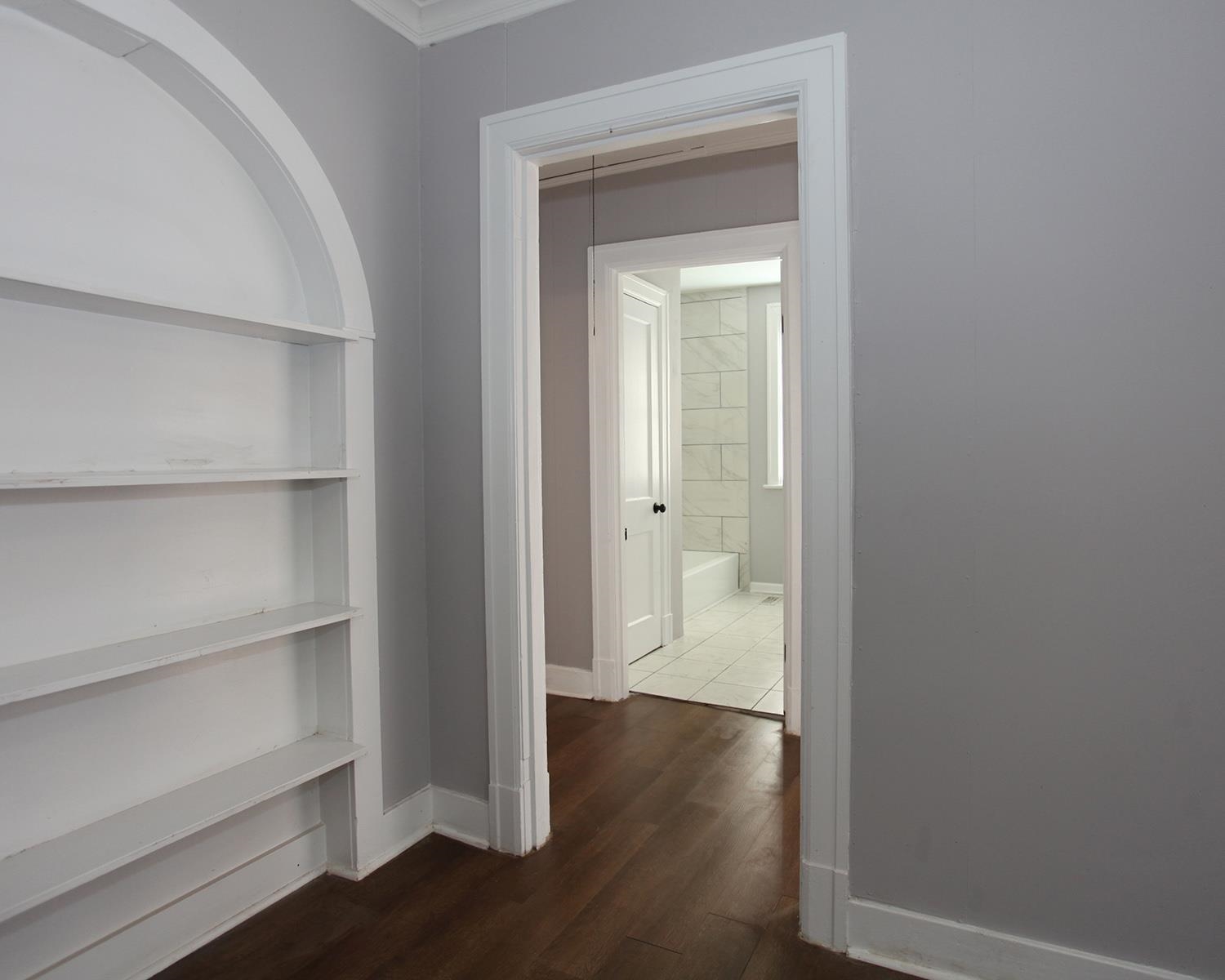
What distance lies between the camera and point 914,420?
197cm

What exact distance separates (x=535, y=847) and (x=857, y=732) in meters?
1.20

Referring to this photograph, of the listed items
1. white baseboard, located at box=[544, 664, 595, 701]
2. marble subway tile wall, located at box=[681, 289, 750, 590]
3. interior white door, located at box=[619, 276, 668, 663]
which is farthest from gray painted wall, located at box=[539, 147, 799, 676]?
marble subway tile wall, located at box=[681, 289, 750, 590]

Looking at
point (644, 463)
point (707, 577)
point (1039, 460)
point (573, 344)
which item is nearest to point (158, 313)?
point (1039, 460)

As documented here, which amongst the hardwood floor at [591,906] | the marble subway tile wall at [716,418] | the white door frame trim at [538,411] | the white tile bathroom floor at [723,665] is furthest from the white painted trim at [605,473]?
the marble subway tile wall at [716,418]

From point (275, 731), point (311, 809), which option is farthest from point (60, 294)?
point (311, 809)

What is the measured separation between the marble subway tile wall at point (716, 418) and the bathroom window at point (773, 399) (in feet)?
0.70

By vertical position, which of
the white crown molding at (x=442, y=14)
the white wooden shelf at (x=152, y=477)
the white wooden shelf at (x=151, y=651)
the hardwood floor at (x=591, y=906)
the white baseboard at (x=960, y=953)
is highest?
the white crown molding at (x=442, y=14)

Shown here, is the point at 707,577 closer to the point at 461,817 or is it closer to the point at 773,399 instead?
the point at 773,399

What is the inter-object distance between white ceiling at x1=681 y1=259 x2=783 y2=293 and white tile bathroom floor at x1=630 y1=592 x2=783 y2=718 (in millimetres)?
2789

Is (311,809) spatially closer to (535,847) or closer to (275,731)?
(275,731)

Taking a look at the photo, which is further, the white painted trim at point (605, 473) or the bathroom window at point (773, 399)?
the bathroom window at point (773, 399)

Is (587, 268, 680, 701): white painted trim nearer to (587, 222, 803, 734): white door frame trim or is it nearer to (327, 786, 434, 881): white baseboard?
(587, 222, 803, 734): white door frame trim

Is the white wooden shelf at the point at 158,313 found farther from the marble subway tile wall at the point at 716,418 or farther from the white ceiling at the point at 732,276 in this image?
the marble subway tile wall at the point at 716,418

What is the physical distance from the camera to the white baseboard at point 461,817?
8.73 feet
